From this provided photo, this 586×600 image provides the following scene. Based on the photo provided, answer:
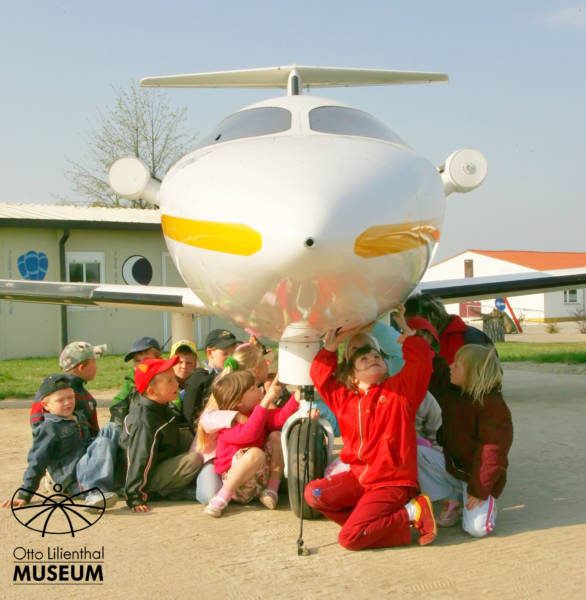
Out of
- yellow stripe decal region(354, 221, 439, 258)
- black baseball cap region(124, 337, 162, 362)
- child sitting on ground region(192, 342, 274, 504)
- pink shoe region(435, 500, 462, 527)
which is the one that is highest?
yellow stripe decal region(354, 221, 439, 258)

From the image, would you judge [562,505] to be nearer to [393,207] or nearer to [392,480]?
[392,480]

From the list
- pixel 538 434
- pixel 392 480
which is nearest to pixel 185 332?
pixel 538 434

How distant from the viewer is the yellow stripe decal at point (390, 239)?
3.01 metres

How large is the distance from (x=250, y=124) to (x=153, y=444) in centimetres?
213

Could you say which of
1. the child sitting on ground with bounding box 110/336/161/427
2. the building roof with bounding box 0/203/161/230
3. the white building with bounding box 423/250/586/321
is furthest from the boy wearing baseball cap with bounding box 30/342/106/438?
the white building with bounding box 423/250/586/321

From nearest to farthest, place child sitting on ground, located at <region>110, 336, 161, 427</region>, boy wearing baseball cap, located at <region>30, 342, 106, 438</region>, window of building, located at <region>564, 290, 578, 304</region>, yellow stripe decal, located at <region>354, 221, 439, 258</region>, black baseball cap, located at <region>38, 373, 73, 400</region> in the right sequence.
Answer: yellow stripe decal, located at <region>354, 221, 439, 258</region>, black baseball cap, located at <region>38, 373, 73, 400</region>, child sitting on ground, located at <region>110, 336, 161, 427</region>, boy wearing baseball cap, located at <region>30, 342, 106, 438</region>, window of building, located at <region>564, 290, 578, 304</region>

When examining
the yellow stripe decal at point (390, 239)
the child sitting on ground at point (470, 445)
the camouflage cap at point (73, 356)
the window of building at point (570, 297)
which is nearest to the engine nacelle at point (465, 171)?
the child sitting on ground at point (470, 445)

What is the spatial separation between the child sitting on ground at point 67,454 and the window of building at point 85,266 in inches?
587

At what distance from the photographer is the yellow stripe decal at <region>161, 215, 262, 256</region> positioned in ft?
9.78

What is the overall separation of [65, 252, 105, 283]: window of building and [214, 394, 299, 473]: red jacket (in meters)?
15.3

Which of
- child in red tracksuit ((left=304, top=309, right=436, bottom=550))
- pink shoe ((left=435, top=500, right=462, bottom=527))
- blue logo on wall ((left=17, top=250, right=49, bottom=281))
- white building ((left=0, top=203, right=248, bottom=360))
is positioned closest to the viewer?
child in red tracksuit ((left=304, top=309, right=436, bottom=550))

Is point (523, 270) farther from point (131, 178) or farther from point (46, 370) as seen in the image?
point (131, 178)

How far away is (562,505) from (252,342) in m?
2.86

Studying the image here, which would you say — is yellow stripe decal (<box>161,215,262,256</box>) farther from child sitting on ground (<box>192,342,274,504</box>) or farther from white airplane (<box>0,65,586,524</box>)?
child sitting on ground (<box>192,342,274,504</box>)
